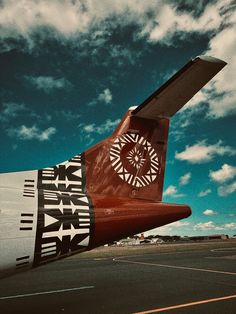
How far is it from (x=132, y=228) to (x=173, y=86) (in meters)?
2.77

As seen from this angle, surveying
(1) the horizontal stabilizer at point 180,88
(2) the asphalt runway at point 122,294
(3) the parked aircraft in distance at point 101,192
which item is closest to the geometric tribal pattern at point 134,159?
(3) the parked aircraft in distance at point 101,192

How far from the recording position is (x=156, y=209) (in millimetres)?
6020

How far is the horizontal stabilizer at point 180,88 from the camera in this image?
515 centimetres

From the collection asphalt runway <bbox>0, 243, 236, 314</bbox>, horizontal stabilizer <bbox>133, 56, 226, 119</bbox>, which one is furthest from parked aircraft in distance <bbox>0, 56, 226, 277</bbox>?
asphalt runway <bbox>0, 243, 236, 314</bbox>

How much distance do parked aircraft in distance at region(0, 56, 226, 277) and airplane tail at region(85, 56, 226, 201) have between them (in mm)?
20

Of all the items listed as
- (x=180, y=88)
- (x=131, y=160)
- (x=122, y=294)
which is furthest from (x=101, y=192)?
(x=122, y=294)

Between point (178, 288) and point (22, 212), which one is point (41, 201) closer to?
point (22, 212)

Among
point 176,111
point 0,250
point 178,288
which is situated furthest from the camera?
point 178,288

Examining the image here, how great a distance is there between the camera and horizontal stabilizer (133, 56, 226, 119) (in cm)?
515

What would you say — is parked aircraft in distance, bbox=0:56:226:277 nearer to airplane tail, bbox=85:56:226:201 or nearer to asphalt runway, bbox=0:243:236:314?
airplane tail, bbox=85:56:226:201

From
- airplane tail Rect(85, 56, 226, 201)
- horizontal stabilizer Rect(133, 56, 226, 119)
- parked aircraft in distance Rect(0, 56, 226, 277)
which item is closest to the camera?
parked aircraft in distance Rect(0, 56, 226, 277)

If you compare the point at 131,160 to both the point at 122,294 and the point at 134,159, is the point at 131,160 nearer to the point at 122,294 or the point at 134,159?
the point at 134,159

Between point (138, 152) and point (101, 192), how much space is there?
4.24 feet

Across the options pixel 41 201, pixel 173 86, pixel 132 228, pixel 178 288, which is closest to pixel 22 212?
pixel 41 201
